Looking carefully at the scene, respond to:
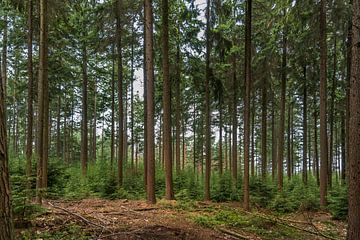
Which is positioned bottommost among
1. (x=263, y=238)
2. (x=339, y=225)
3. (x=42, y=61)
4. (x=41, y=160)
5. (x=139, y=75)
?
(x=339, y=225)

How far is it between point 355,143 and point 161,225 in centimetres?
419

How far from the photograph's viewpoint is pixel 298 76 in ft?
58.3

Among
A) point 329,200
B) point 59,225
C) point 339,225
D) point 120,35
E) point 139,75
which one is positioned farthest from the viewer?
point 139,75

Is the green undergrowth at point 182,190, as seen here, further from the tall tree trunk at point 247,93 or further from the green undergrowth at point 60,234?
the green undergrowth at point 60,234

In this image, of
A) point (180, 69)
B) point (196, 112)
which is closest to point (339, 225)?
point (180, 69)

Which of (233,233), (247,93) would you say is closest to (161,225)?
(233,233)

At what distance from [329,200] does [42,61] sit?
37.5ft

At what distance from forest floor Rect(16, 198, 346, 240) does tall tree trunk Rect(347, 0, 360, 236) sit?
192 cm

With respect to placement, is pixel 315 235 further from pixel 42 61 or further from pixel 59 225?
pixel 42 61

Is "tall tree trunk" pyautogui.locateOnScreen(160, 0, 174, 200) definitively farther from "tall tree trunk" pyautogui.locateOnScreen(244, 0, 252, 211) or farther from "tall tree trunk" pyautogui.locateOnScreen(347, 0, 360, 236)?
"tall tree trunk" pyautogui.locateOnScreen(347, 0, 360, 236)

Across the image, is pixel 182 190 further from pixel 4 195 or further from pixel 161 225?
pixel 4 195

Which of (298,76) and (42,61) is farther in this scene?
(298,76)

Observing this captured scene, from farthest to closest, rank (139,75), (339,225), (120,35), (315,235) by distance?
(139,75), (120,35), (339,225), (315,235)

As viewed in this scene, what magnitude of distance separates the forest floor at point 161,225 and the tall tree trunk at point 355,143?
1.92 metres
